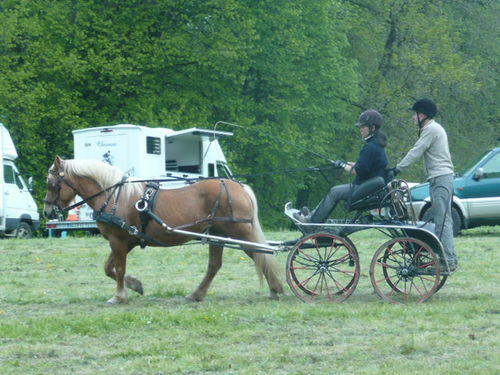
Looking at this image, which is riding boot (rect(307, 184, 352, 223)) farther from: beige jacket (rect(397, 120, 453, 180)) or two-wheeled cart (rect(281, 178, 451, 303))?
beige jacket (rect(397, 120, 453, 180))

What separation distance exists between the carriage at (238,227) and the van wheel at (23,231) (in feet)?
53.8

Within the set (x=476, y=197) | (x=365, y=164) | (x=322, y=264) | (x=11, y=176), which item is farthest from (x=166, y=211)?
(x=11, y=176)

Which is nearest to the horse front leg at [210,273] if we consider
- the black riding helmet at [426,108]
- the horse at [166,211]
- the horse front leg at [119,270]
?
the horse at [166,211]

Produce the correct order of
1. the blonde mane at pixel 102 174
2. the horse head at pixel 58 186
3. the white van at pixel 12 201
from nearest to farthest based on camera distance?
1. the blonde mane at pixel 102 174
2. the horse head at pixel 58 186
3. the white van at pixel 12 201

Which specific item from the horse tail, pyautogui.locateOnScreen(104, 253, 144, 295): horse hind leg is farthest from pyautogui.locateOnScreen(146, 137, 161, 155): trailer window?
the horse tail

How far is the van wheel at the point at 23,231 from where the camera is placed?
2809cm

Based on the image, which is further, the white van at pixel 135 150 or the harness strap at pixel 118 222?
the white van at pixel 135 150

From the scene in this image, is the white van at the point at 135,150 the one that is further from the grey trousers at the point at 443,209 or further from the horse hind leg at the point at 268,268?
the grey trousers at the point at 443,209

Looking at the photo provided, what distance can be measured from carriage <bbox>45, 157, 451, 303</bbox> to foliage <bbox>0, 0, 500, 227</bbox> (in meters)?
21.3

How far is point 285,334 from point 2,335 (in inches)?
93.0

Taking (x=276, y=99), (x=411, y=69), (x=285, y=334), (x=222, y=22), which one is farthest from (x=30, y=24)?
(x=285, y=334)

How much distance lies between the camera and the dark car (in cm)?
2289

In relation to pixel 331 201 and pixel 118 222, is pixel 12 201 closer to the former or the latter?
pixel 118 222

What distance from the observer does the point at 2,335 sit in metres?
9.02
